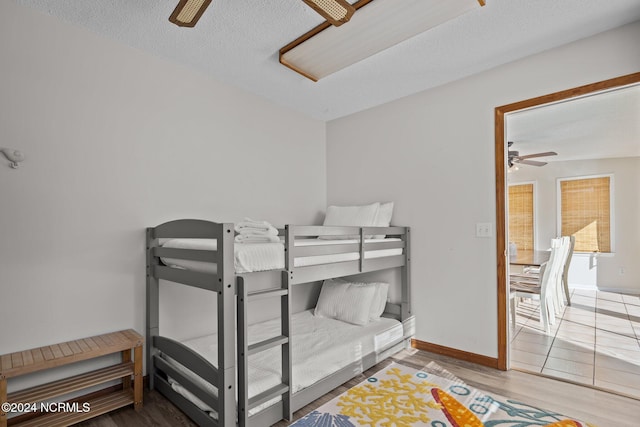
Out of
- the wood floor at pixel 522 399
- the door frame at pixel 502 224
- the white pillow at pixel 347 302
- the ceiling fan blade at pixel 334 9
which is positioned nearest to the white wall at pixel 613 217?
the door frame at pixel 502 224

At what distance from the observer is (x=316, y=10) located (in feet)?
5.26

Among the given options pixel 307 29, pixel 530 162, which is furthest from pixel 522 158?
pixel 307 29

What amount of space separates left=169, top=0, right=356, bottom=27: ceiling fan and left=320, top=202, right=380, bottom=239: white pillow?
173 cm

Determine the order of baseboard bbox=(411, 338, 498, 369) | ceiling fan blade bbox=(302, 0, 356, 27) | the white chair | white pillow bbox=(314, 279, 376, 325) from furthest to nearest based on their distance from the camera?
1. the white chair
2. white pillow bbox=(314, 279, 376, 325)
3. baseboard bbox=(411, 338, 498, 369)
4. ceiling fan blade bbox=(302, 0, 356, 27)

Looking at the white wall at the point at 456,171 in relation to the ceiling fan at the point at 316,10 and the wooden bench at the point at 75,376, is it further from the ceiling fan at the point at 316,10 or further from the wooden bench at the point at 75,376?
the wooden bench at the point at 75,376

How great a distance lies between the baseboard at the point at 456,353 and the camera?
2.53m

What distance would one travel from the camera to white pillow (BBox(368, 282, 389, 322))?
291 cm

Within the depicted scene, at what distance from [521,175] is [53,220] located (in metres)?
3.58

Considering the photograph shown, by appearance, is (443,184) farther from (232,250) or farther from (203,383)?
(203,383)

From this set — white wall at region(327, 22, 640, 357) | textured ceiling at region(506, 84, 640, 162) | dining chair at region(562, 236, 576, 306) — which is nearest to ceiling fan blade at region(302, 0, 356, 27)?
white wall at region(327, 22, 640, 357)

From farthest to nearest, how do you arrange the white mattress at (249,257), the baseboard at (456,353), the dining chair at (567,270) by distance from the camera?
the dining chair at (567,270)
the baseboard at (456,353)
the white mattress at (249,257)

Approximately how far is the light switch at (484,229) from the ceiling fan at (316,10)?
1.80 m

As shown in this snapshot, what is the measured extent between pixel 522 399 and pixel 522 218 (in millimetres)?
1458

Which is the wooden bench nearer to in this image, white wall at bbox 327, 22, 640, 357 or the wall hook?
the wall hook
